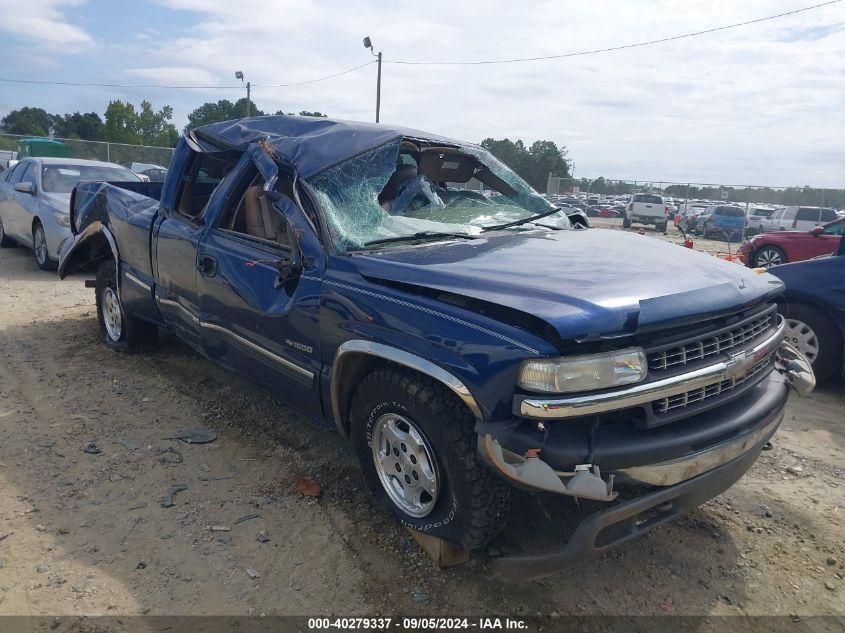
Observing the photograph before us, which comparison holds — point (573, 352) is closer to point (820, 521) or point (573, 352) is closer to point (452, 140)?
point (820, 521)

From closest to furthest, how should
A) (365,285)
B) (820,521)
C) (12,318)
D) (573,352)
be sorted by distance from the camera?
(573,352) < (365,285) < (820,521) < (12,318)

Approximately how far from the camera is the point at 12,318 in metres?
6.77

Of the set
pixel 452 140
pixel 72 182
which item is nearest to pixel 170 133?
pixel 72 182

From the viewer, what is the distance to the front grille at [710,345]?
2484 mm

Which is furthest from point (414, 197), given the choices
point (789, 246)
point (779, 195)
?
point (779, 195)

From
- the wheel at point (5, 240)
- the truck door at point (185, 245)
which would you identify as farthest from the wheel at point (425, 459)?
the wheel at point (5, 240)

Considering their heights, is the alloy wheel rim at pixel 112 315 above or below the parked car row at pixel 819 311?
below

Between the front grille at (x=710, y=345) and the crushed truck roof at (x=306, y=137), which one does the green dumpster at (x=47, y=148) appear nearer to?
the crushed truck roof at (x=306, y=137)

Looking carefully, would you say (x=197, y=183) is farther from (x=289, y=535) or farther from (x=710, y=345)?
(x=710, y=345)

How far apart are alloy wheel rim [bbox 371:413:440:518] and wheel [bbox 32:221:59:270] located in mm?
8058

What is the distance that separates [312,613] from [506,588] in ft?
2.72

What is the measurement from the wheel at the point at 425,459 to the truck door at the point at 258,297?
0.45 m

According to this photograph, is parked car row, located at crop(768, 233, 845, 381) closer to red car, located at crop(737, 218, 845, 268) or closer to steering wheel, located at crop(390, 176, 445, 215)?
steering wheel, located at crop(390, 176, 445, 215)

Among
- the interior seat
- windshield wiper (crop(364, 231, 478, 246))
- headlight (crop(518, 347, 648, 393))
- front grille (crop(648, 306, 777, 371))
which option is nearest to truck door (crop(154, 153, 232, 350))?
the interior seat
